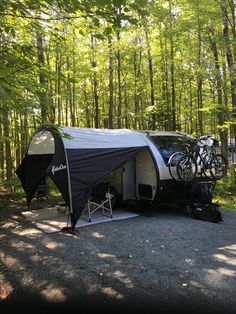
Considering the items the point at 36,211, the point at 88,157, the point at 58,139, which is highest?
the point at 58,139

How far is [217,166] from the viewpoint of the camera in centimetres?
747

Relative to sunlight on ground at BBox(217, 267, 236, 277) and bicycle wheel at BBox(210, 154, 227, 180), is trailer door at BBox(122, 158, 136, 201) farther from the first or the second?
sunlight on ground at BBox(217, 267, 236, 277)

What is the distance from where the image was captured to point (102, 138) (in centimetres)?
680

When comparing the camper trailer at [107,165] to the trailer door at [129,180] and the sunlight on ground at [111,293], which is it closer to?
the trailer door at [129,180]

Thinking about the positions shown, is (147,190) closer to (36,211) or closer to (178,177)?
(178,177)

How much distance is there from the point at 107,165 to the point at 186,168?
1866 millimetres

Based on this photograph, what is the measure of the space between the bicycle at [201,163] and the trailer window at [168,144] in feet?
1.41

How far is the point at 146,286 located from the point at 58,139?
3631mm

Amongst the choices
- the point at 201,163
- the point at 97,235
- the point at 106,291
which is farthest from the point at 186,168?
the point at 106,291

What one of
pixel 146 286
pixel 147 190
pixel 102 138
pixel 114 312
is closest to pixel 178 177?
pixel 147 190

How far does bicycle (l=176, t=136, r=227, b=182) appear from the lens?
22.2ft

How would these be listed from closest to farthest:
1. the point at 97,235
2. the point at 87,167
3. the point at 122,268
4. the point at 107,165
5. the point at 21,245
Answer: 1. the point at 122,268
2. the point at 21,245
3. the point at 97,235
4. the point at 87,167
5. the point at 107,165

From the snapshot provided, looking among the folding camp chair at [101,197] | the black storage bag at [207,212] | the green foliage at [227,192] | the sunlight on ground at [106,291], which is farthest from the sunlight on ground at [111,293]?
the green foliage at [227,192]

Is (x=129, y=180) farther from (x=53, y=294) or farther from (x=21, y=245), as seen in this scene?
(x=53, y=294)
